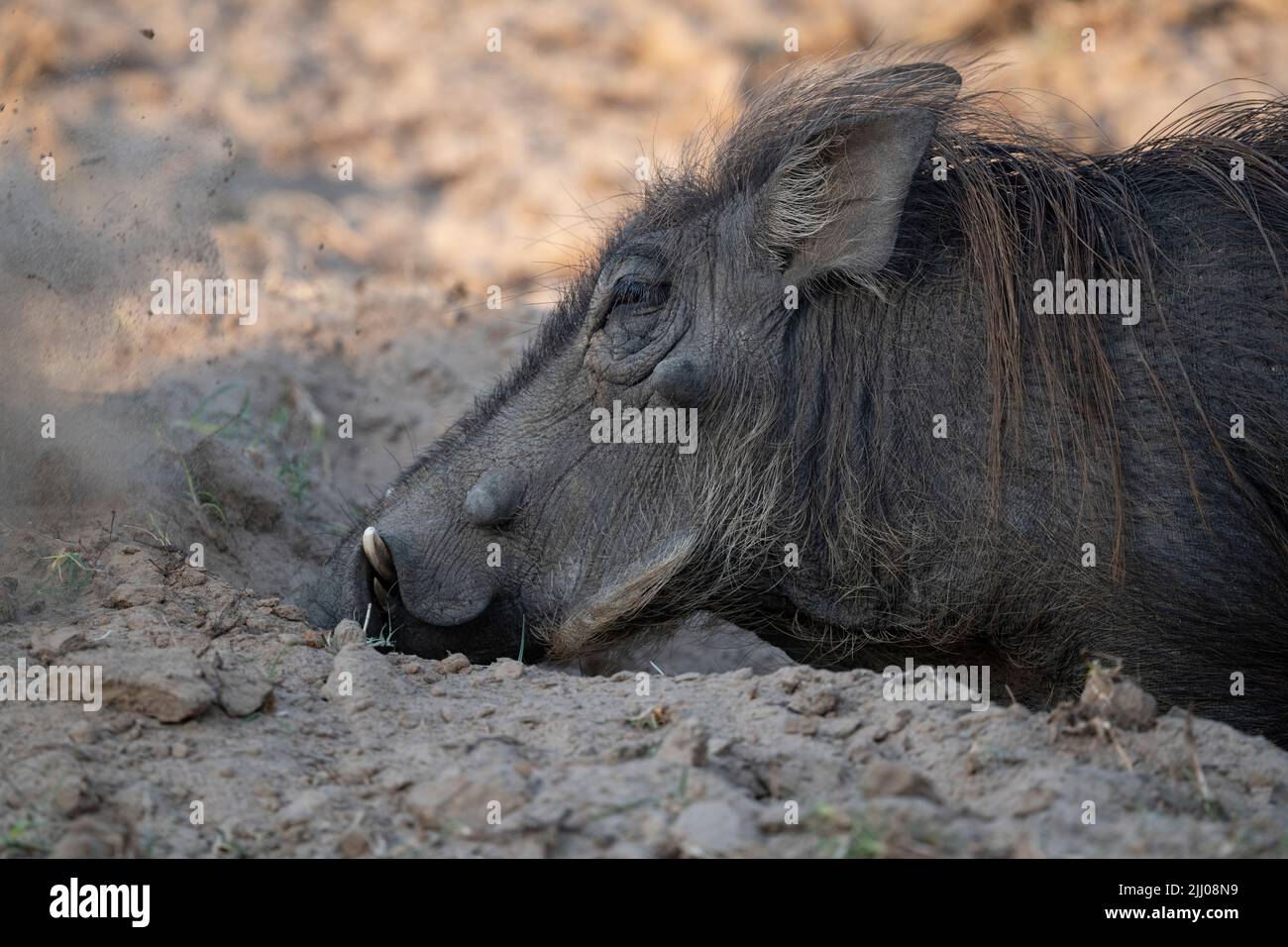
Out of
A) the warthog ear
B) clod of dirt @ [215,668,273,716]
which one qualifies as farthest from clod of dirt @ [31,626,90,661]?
the warthog ear

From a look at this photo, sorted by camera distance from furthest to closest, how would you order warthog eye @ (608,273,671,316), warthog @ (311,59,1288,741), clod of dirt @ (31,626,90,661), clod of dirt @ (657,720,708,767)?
warthog eye @ (608,273,671,316) < warthog @ (311,59,1288,741) < clod of dirt @ (31,626,90,661) < clod of dirt @ (657,720,708,767)

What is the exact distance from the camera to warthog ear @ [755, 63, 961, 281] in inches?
147

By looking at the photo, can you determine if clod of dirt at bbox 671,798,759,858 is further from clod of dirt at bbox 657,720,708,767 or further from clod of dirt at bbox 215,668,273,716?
clod of dirt at bbox 215,668,273,716

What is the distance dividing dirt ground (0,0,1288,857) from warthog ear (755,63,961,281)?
619 millimetres

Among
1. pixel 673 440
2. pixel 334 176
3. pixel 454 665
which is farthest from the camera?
pixel 334 176

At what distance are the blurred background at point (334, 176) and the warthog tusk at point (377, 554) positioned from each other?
92 cm

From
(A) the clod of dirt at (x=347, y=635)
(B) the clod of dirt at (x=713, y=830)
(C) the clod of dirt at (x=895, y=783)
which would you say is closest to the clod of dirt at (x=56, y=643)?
(A) the clod of dirt at (x=347, y=635)

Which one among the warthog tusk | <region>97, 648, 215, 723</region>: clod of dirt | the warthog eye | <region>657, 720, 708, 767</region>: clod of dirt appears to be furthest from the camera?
the warthog eye

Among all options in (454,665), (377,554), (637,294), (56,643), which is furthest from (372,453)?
(56,643)

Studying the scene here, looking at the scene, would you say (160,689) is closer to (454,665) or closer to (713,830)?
(454,665)

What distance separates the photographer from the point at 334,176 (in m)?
7.66

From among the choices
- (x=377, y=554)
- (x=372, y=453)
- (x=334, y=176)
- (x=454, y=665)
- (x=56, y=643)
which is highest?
(x=334, y=176)

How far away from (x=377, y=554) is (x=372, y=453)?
2.41m

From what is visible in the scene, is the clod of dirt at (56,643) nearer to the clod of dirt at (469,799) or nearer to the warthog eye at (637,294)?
the clod of dirt at (469,799)
